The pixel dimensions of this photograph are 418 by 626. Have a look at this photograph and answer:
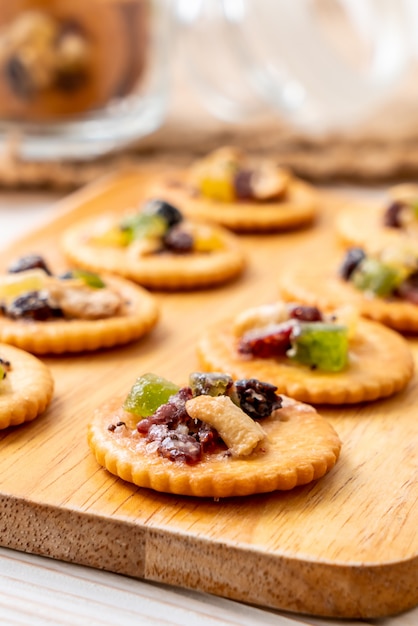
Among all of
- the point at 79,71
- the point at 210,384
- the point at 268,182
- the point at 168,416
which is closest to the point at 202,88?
the point at 79,71

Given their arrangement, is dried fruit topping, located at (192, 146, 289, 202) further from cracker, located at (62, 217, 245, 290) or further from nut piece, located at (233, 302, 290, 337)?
nut piece, located at (233, 302, 290, 337)

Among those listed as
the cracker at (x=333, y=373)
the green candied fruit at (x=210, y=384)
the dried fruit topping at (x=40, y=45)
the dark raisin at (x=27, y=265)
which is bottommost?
the cracker at (x=333, y=373)

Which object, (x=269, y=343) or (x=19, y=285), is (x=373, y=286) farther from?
(x=19, y=285)

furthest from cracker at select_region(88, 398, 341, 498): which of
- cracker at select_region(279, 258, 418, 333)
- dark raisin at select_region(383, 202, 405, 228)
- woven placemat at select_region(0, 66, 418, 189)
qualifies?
woven placemat at select_region(0, 66, 418, 189)

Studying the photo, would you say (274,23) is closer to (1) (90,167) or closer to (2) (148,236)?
(1) (90,167)

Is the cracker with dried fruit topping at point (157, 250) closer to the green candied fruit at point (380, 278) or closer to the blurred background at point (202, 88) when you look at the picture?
the green candied fruit at point (380, 278)

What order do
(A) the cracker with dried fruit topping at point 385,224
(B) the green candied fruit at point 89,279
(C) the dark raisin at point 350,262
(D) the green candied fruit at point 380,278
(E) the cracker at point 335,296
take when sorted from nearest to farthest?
(B) the green candied fruit at point 89,279 < (E) the cracker at point 335,296 < (D) the green candied fruit at point 380,278 < (C) the dark raisin at point 350,262 < (A) the cracker with dried fruit topping at point 385,224

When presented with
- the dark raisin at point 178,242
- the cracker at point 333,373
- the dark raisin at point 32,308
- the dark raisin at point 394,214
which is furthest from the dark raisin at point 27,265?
the dark raisin at point 394,214
